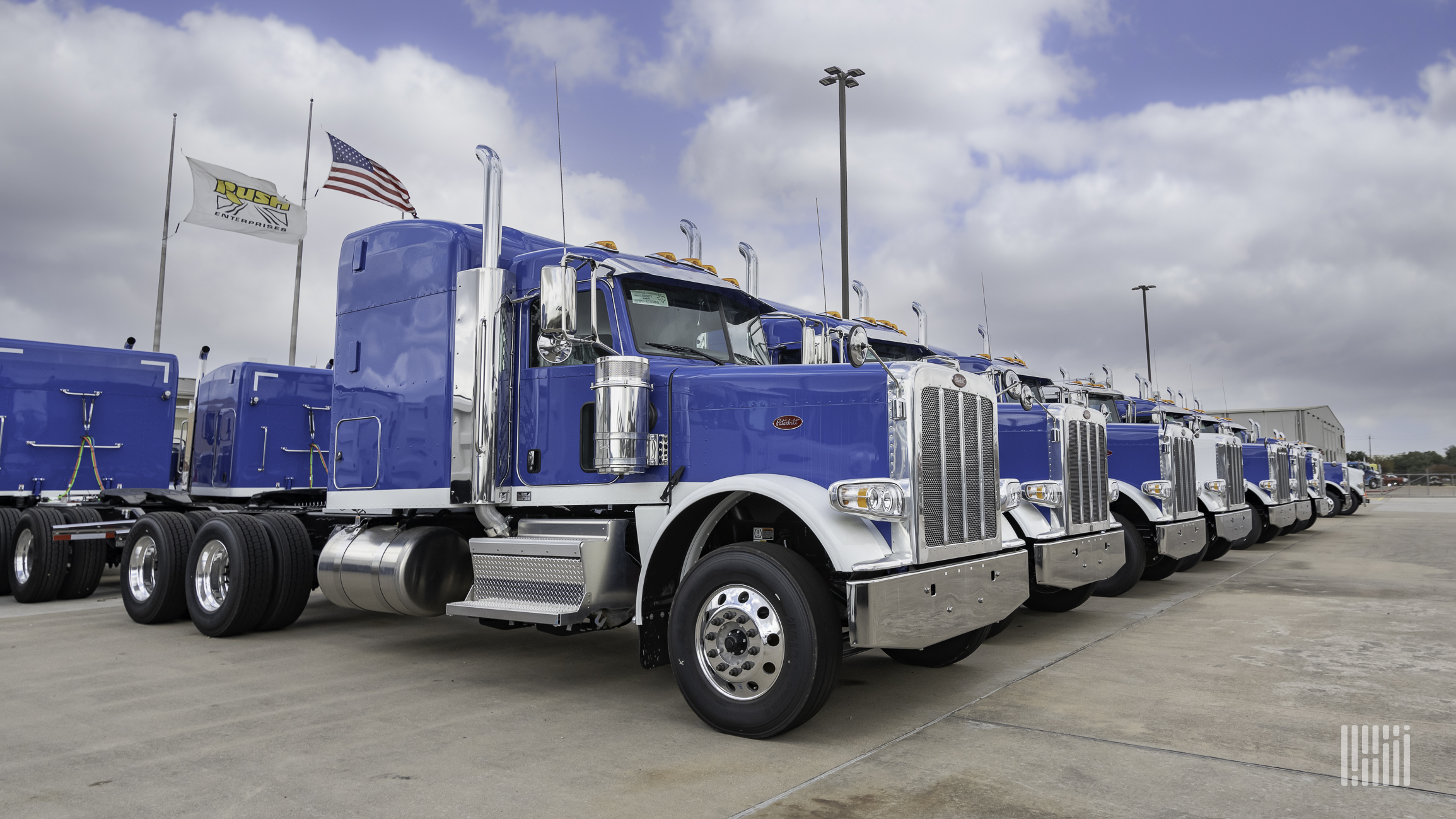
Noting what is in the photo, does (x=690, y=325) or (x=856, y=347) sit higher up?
(x=690, y=325)

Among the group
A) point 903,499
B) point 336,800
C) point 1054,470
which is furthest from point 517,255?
point 1054,470

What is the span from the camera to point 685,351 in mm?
5918

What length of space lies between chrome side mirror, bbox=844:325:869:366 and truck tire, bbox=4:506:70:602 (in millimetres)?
9002

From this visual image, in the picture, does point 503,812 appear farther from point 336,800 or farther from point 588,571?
point 588,571

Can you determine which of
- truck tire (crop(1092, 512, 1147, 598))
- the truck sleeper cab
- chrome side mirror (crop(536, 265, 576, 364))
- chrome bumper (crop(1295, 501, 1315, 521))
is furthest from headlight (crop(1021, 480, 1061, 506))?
chrome bumper (crop(1295, 501, 1315, 521))

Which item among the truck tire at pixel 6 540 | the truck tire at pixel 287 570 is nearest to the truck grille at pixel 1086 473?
the truck tire at pixel 287 570

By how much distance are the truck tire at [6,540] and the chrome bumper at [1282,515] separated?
17.1 m

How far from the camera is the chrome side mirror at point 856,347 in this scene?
193 inches

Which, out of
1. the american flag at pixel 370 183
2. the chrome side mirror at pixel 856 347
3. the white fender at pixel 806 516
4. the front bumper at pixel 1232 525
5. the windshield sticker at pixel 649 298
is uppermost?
the american flag at pixel 370 183

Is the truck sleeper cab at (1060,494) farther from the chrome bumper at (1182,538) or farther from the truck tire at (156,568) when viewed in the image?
the truck tire at (156,568)

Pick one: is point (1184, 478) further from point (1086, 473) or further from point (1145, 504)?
point (1086, 473)

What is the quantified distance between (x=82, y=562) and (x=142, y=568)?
1710mm

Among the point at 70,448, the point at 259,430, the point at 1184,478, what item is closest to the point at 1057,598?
the point at 1184,478

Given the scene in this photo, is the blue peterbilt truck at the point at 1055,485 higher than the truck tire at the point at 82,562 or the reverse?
higher
